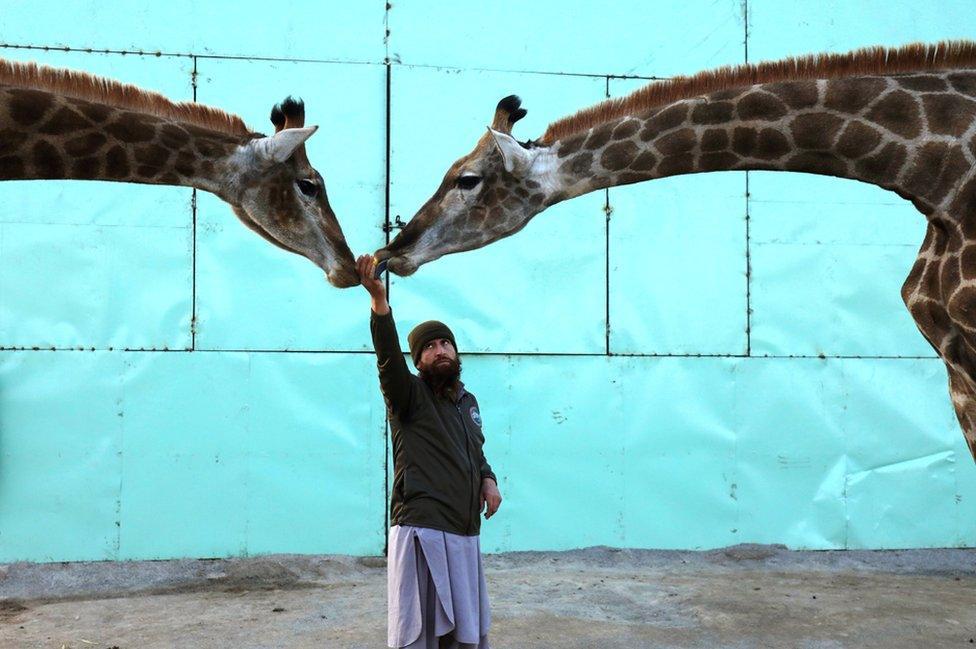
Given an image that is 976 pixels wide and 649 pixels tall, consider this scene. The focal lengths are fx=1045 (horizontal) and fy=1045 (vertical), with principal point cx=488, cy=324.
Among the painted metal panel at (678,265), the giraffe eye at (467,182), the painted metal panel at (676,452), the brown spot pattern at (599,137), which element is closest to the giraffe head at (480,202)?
the giraffe eye at (467,182)

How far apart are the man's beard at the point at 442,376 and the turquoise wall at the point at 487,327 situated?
3.21m

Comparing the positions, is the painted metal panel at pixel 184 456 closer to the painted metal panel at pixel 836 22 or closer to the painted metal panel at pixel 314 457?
the painted metal panel at pixel 314 457

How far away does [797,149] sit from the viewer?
14.5 ft

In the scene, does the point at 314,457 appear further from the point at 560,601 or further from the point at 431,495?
the point at 431,495

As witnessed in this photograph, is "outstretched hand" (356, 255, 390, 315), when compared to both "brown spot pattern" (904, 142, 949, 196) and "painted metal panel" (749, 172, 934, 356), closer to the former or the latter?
"brown spot pattern" (904, 142, 949, 196)

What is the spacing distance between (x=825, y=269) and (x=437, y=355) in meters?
4.53

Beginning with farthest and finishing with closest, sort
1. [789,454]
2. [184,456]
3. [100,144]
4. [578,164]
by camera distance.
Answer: [789,454] → [184,456] → [578,164] → [100,144]

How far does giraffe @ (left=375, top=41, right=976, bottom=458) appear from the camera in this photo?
419 cm

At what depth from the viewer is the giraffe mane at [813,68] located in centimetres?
438

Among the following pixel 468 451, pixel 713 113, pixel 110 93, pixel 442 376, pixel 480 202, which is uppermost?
pixel 110 93

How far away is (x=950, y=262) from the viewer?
4.13m

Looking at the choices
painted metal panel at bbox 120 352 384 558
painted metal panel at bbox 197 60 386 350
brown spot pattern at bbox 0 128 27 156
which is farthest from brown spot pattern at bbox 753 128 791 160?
painted metal panel at bbox 120 352 384 558

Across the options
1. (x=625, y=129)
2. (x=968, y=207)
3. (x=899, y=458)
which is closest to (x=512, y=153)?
(x=625, y=129)

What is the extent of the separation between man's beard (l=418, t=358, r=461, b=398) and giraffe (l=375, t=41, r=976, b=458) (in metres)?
1.12
